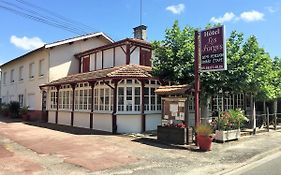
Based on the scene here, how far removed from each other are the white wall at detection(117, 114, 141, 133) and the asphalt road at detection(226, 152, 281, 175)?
7446 mm

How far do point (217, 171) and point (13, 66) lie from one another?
27994 millimetres

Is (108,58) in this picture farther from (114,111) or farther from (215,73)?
(215,73)

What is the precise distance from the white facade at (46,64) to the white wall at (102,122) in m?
7.54

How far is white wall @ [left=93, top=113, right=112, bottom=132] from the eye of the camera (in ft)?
56.7

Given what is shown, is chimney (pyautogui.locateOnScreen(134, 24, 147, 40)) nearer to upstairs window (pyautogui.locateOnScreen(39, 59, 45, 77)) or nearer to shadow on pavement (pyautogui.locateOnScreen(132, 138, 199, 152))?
upstairs window (pyautogui.locateOnScreen(39, 59, 45, 77))

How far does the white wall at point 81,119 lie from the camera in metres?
19.2

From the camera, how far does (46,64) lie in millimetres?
24406

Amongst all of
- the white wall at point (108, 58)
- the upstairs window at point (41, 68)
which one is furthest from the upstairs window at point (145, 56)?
the upstairs window at point (41, 68)

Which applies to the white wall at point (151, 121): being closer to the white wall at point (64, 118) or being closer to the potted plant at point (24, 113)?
the white wall at point (64, 118)

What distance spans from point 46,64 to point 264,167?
19187mm

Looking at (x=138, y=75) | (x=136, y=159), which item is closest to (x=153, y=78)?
(x=138, y=75)

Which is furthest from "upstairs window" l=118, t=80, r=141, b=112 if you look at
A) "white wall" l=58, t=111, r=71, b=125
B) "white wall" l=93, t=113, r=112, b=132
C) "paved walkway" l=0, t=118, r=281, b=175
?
"white wall" l=58, t=111, r=71, b=125

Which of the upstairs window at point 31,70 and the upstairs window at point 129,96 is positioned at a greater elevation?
the upstairs window at point 31,70

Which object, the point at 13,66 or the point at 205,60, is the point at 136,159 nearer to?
the point at 205,60
